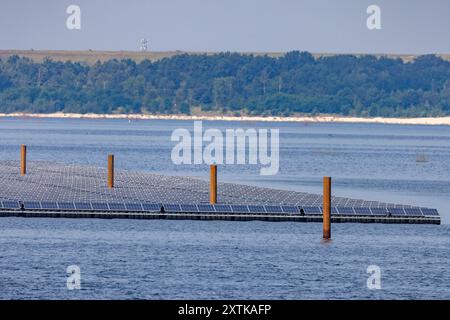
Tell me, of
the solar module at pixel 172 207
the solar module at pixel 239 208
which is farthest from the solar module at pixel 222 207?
the solar module at pixel 172 207

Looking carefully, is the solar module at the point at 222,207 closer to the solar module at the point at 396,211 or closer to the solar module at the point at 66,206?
the solar module at the point at 66,206

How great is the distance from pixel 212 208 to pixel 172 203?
2675 millimetres

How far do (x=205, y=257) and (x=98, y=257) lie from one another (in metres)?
3.58

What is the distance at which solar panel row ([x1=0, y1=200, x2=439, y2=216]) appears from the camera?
54.3 m

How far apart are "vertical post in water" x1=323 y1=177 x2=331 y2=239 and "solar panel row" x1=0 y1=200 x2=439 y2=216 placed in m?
4.28

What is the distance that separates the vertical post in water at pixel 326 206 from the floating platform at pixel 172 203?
3810 mm

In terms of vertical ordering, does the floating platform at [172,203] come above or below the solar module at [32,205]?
below

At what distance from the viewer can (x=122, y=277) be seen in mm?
40000

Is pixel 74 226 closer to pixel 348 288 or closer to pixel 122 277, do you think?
pixel 122 277

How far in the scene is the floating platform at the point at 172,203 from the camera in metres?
54.2

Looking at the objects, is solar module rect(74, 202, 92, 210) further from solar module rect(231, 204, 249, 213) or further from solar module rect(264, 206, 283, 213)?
solar module rect(264, 206, 283, 213)

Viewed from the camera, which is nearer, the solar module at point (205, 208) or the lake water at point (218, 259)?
the lake water at point (218, 259)

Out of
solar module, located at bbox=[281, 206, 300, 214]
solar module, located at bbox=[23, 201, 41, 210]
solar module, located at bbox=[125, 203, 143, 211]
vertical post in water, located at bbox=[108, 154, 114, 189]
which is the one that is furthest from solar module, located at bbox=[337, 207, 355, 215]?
vertical post in water, located at bbox=[108, 154, 114, 189]
